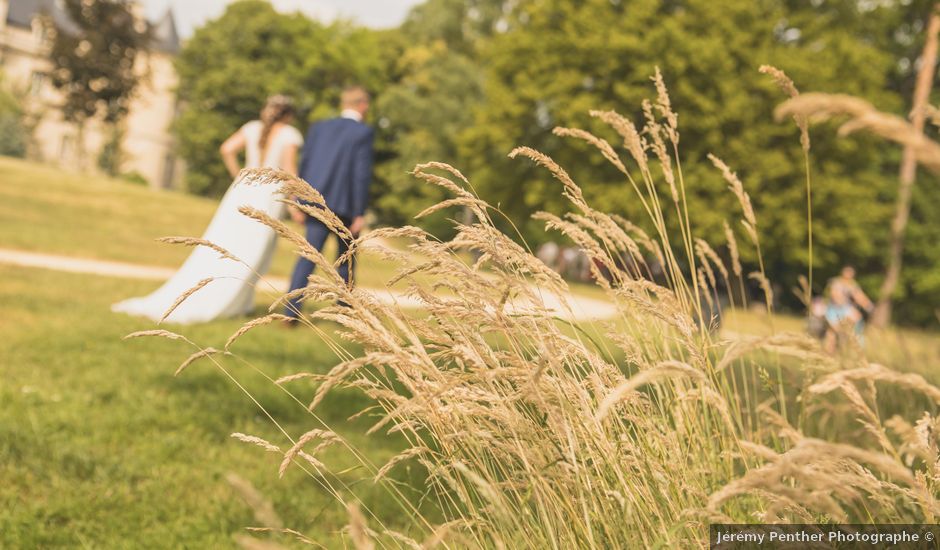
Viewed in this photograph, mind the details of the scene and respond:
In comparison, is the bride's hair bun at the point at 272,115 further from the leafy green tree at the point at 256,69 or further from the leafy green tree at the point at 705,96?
the leafy green tree at the point at 256,69

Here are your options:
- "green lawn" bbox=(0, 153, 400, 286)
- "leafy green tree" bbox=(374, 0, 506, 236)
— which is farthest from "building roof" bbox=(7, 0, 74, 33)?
"green lawn" bbox=(0, 153, 400, 286)

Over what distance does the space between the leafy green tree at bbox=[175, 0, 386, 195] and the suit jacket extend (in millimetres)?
41943

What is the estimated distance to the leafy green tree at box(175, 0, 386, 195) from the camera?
161 ft

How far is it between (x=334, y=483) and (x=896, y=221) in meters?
30.3

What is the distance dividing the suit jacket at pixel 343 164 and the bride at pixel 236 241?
308mm

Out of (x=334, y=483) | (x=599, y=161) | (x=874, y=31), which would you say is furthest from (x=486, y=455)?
(x=874, y=31)

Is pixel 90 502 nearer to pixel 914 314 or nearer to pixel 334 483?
pixel 334 483

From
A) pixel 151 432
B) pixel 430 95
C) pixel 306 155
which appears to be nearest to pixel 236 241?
pixel 306 155

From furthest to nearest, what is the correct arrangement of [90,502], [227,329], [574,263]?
[574,263]
[227,329]
[90,502]

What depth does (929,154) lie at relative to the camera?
0.78 meters

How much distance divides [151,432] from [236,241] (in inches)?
172

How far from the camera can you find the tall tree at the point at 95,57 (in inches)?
1505

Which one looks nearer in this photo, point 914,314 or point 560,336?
point 560,336

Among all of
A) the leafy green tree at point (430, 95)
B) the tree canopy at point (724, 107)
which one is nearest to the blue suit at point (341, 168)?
the tree canopy at point (724, 107)
